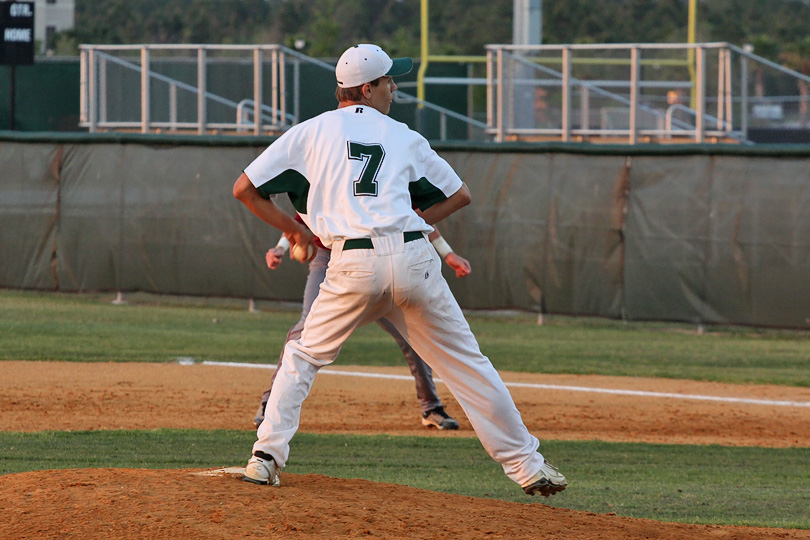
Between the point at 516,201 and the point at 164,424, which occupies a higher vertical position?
the point at 516,201

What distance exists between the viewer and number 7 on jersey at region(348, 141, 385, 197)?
15.1 feet

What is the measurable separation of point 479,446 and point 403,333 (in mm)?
2495

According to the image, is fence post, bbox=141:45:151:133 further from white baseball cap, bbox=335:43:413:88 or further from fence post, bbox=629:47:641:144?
white baseball cap, bbox=335:43:413:88

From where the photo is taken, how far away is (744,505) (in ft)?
18.5

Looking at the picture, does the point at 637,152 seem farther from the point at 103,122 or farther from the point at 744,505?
the point at 103,122

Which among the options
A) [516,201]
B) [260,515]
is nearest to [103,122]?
[516,201]

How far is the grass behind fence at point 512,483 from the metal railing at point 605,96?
8833mm

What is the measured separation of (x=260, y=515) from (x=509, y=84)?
12.8 m

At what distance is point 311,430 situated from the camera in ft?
24.7

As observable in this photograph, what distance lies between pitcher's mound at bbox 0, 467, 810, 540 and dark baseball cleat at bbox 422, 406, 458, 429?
282 centimetres

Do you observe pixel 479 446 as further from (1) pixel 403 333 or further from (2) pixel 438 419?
(1) pixel 403 333

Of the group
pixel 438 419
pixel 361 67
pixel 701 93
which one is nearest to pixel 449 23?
pixel 701 93

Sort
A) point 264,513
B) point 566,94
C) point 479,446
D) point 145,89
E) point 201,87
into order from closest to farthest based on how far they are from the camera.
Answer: point 264,513 → point 479,446 → point 566,94 → point 201,87 → point 145,89

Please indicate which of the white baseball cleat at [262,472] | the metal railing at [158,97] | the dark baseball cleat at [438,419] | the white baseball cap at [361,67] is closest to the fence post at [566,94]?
the metal railing at [158,97]
